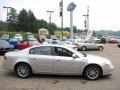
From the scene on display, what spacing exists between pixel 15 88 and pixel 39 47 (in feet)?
8.52

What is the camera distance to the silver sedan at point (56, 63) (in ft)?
35.6

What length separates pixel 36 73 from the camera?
36.7ft

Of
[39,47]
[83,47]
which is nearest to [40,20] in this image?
[83,47]

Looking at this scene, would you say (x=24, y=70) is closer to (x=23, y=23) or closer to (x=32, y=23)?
(x=32, y=23)

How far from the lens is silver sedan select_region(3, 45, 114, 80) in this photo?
1084cm

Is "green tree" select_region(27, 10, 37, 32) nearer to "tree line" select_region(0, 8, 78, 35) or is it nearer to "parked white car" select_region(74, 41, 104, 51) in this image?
"tree line" select_region(0, 8, 78, 35)

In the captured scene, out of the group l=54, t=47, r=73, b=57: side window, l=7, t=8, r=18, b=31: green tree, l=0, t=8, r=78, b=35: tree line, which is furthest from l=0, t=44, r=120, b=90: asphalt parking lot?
l=7, t=8, r=18, b=31: green tree

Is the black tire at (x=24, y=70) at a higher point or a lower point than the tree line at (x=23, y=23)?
lower

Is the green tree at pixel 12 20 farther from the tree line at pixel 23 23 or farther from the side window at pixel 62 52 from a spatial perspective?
the side window at pixel 62 52

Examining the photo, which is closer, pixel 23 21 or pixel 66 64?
pixel 66 64

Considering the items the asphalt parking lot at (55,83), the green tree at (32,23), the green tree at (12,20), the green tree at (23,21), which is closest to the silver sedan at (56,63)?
the asphalt parking lot at (55,83)

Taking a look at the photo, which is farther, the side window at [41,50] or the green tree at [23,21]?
the green tree at [23,21]

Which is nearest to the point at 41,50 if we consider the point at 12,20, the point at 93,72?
the point at 93,72

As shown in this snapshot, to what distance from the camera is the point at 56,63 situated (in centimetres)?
1087
